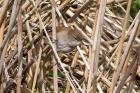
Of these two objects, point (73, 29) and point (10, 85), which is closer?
point (73, 29)

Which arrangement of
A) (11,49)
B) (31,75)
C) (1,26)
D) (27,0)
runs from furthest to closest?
1. (11,49)
2. (31,75)
3. (27,0)
4. (1,26)

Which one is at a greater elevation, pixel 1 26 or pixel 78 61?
pixel 1 26

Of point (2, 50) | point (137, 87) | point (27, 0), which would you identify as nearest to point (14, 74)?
point (27, 0)

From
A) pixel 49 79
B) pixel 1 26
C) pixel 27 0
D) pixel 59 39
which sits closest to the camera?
pixel 1 26

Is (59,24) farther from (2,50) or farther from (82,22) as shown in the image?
(2,50)

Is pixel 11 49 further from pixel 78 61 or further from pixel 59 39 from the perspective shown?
pixel 59 39

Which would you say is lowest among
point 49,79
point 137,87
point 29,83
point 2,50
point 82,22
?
point 137,87
